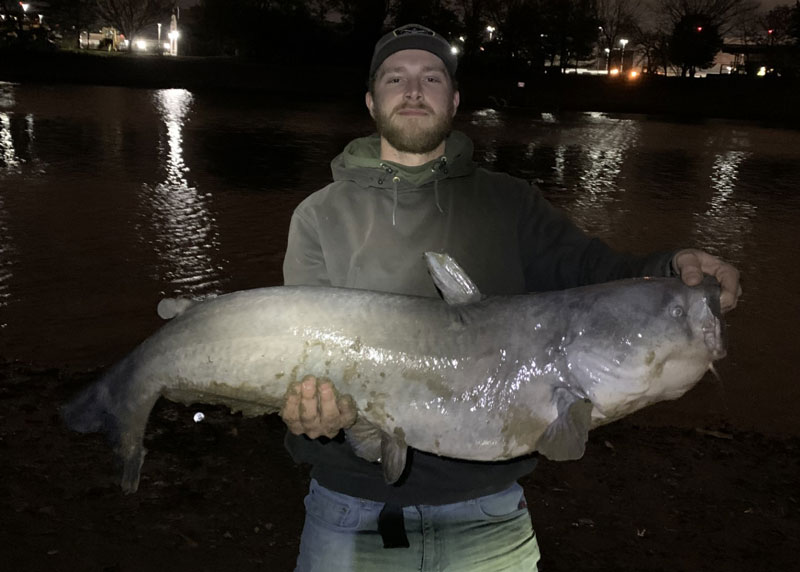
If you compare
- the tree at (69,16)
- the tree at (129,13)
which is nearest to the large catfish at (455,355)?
the tree at (69,16)

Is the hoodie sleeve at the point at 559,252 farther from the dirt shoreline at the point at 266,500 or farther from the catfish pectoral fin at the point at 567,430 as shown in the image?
the dirt shoreline at the point at 266,500

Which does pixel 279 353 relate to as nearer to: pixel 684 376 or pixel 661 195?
pixel 684 376

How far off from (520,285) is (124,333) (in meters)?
4.80

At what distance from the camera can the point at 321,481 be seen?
265 centimetres

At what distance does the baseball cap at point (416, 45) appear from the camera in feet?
10.0

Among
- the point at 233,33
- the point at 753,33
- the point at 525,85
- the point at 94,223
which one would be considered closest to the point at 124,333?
the point at 94,223

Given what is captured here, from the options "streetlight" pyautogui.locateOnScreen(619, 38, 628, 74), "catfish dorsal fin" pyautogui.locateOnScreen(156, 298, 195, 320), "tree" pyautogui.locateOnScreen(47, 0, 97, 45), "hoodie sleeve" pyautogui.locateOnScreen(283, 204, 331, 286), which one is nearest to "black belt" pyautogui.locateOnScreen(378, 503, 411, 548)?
"hoodie sleeve" pyautogui.locateOnScreen(283, 204, 331, 286)

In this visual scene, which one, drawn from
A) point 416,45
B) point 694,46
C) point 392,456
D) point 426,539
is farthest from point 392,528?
point 694,46

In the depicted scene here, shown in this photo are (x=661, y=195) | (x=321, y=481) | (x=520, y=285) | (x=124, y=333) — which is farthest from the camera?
(x=661, y=195)

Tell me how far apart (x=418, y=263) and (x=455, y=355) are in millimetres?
435

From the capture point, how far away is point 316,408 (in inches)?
95.3

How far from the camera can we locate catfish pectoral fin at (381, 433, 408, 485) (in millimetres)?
2363

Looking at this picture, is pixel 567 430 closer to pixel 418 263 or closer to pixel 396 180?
pixel 418 263

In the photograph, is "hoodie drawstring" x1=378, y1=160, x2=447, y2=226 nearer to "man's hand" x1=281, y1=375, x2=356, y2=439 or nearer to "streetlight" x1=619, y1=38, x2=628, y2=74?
"man's hand" x1=281, y1=375, x2=356, y2=439
